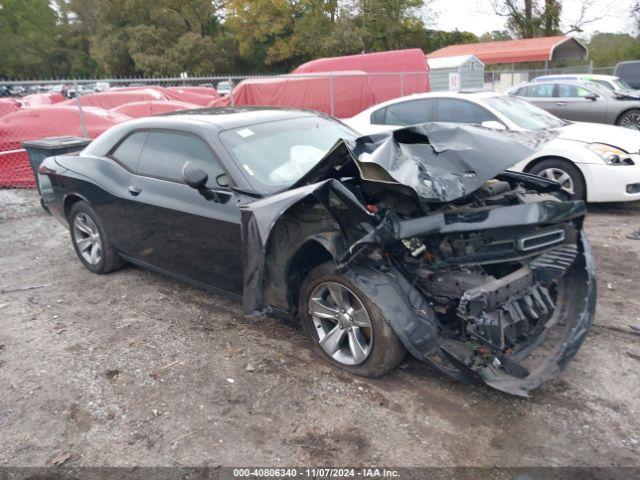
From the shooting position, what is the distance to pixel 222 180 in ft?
12.5

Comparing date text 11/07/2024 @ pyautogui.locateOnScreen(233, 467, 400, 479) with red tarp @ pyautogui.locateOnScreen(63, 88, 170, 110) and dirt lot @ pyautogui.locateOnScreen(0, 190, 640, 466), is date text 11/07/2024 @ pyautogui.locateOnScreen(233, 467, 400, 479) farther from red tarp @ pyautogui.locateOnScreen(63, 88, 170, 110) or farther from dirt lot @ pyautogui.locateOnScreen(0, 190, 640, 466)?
red tarp @ pyautogui.locateOnScreen(63, 88, 170, 110)

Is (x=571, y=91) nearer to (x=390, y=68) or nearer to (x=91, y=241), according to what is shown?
(x=390, y=68)

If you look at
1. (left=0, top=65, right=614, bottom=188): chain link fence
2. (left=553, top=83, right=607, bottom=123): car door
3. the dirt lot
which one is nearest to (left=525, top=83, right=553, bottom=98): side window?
(left=553, top=83, right=607, bottom=123): car door

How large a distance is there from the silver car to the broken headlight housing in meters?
6.02

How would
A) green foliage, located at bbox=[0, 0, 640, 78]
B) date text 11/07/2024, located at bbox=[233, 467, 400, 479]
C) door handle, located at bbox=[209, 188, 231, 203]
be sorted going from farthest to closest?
green foliage, located at bbox=[0, 0, 640, 78] → door handle, located at bbox=[209, 188, 231, 203] → date text 11/07/2024, located at bbox=[233, 467, 400, 479]

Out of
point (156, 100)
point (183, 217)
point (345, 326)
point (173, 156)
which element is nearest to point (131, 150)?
point (173, 156)

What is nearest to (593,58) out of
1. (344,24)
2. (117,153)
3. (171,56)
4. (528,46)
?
(528,46)

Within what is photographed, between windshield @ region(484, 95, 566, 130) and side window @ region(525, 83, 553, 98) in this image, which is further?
side window @ region(525, 83, 553, 98)

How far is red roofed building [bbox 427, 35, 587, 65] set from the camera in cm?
3112

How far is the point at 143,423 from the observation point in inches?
117

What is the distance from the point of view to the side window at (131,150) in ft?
15.0

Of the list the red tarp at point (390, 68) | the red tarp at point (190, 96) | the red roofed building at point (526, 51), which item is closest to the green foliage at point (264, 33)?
the red roofed building at point (526, 51)

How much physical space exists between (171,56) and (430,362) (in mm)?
43721

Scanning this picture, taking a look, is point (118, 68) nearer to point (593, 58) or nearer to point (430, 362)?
point (593, 58)
